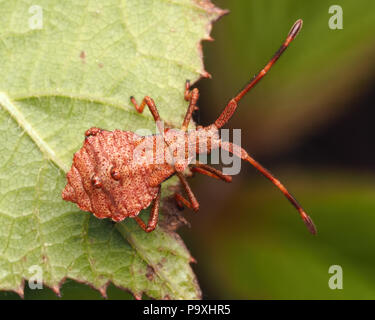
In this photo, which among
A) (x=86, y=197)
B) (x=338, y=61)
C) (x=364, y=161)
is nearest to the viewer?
(x=86, y=197)

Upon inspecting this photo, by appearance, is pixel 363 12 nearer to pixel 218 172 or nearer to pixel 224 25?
pixel 224 25

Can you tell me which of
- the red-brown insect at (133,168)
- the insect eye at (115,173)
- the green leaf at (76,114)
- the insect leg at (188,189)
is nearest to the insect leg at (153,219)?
the red-brown insect at (133,168)

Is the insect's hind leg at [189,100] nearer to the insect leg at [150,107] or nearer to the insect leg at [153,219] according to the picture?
the insect leg at [150,107]

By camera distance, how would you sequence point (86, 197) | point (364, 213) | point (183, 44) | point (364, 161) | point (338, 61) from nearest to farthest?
point (86, 197), point (183, 44), point (364, 213), point (338, 61), point (364, 161)

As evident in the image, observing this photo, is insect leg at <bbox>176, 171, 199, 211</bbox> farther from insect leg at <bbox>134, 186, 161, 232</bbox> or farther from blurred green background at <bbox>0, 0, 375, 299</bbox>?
blurred green background at <bbox>0, 0, 375, 299</bbox>

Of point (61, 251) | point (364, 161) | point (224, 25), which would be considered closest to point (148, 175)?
point (61, 251)

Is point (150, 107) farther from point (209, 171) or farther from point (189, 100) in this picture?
point (209, 171)

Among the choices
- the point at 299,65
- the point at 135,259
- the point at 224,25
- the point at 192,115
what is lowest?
the point at 135,259
